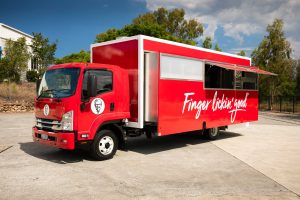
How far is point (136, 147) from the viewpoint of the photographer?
33.7ft

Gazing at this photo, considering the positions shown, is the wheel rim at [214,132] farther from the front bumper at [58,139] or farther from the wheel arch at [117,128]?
the front bumper at [58,139]

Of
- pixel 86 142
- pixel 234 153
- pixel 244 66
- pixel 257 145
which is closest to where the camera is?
pixel 86 142

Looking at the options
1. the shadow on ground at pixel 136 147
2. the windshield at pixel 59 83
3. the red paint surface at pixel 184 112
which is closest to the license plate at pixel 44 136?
the shadow on ground at pixel 136 147

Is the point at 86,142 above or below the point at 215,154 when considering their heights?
above

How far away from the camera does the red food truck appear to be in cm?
758

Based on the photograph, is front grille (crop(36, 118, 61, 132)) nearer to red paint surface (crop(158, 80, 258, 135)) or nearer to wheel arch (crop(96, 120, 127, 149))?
wheel arch (crop(96, 120, 127, 149))

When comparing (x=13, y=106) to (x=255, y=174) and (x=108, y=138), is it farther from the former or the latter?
(x=255, y=174)

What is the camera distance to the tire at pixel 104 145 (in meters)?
7.94

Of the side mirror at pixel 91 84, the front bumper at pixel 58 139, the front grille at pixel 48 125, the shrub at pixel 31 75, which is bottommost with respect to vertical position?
the front bumper at pixel 58 139

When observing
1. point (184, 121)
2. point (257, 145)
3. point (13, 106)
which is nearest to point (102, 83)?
point (184, 121)

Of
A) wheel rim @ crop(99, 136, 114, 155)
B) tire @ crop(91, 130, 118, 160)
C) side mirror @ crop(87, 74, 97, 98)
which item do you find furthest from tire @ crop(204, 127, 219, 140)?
side mirror @ crop(87, 74, 97, 98)

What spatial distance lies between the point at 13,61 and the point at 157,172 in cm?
2371

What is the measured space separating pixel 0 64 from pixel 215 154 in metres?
23.5

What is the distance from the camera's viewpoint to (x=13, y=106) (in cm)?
2416
